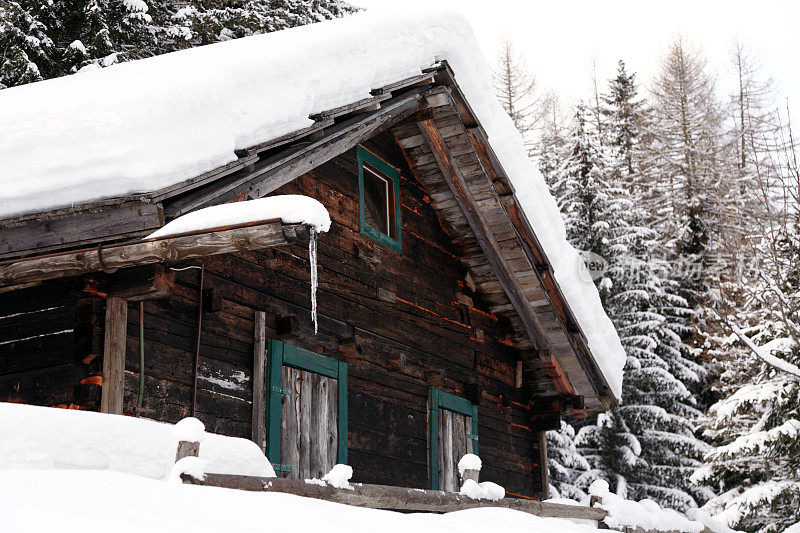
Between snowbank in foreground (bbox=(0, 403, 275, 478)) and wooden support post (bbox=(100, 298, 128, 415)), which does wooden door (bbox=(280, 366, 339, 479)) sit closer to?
wooden support post (bbox=(100, 298, 128, 415))

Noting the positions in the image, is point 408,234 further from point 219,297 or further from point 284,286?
point 219,297

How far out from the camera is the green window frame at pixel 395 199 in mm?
9367

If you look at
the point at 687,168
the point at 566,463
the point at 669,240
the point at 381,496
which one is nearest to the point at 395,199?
the point at 381,496

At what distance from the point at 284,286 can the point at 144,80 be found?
2457mm

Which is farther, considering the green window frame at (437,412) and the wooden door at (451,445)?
the wooden door at (451,445)

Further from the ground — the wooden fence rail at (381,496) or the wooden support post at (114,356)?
the wooden support post at (114,356)

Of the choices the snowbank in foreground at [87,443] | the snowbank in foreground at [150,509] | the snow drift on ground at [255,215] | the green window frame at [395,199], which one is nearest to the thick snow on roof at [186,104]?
the snow drift on ground at [255,215]

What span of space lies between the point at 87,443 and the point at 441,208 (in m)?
6.97

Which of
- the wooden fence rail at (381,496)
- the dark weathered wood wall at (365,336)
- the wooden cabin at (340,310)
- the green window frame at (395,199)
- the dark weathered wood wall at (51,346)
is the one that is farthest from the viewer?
the green window frame at (395,199)

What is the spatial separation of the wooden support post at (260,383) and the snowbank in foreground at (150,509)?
3.33 m

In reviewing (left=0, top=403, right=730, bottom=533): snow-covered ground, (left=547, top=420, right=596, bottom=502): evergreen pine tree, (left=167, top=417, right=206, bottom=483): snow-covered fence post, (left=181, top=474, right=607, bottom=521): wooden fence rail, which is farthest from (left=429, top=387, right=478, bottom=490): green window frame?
(left=547, top=420, right=596, bottom=502): evergreen pine tree

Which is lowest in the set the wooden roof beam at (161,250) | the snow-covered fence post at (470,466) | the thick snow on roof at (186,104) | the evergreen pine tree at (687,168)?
the snow-covered fence post at (470,466)

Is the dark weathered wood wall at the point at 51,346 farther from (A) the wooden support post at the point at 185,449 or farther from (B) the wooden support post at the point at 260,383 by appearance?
(A) the wooden support post at the point at 185,449

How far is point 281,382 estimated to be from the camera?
25.6 feet
